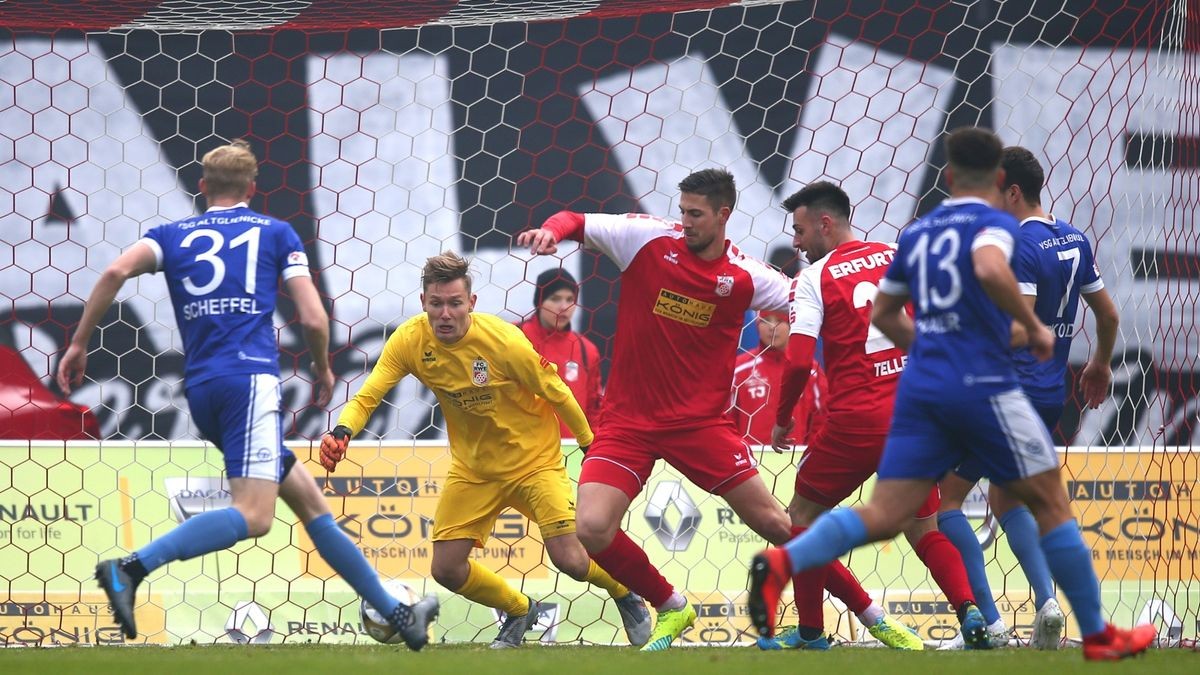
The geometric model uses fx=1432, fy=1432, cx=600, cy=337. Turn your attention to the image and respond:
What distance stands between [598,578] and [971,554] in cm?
166

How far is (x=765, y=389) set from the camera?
29.2 ft

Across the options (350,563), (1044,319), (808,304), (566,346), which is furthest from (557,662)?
(566,346)

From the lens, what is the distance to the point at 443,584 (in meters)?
6.45

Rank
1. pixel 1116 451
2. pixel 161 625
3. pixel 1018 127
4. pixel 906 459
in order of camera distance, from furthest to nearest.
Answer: pixel 1018 127 < pixel 1116 451 < pixel 161 625 < pixel 906 459

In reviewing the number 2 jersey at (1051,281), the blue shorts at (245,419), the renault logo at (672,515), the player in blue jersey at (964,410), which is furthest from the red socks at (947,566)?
the blue shorts at (245,419)

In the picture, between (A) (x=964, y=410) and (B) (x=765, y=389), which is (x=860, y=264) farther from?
(B) (x=765, y=389)

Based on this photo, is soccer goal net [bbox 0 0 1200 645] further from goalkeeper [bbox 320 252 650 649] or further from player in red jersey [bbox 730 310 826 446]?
goalkeeper [bbox 320 252 650 649]

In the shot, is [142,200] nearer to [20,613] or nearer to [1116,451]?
[20,613]

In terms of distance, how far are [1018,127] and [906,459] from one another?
5.66m

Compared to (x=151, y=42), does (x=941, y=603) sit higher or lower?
lower

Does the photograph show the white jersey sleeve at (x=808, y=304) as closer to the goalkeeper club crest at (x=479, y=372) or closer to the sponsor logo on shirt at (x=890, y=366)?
the sponsor logo on shirt at (x=890, y=366)

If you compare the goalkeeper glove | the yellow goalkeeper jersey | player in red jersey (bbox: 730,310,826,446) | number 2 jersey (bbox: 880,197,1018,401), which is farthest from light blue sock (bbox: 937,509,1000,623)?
the goalkeeper glove

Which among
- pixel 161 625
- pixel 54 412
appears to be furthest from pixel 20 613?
pixel 54 412

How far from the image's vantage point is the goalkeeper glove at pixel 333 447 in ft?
19.1
